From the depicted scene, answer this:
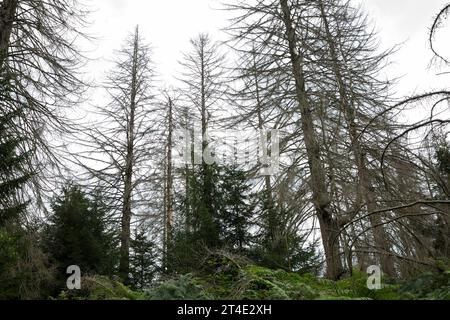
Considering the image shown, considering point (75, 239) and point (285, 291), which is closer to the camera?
point (285, 291)

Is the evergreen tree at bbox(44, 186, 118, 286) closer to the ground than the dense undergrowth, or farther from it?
farther from it

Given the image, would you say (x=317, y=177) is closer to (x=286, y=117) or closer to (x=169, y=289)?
(x=286, y=117)

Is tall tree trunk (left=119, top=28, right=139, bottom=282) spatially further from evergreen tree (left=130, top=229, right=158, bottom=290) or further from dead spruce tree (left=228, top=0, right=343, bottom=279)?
dead spruce tree (left=228, top=0, right=343, bottom=279)

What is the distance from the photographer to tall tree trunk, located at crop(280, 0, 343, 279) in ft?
23.6

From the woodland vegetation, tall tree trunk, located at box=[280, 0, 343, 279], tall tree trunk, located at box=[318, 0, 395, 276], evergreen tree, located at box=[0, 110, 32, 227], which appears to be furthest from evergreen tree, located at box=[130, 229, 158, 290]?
tall tree trunk, located at box=[318, 0, 395, 276]

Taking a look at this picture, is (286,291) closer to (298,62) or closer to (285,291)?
(285,291)

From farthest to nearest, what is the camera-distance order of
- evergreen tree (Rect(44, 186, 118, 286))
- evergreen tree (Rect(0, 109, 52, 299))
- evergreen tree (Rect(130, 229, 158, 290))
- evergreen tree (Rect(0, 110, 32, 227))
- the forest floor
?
evergreen tree (Rect(130, 229, 158, 290)) → evergreen tree (Rect(44, 186, 118, 286)) → evergreen tree (Rect(0, 110, 32, 227)) → evergreen tree (Rect(0, 109, 52, 299)) → the forest floor

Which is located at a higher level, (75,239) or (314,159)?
(314,159)

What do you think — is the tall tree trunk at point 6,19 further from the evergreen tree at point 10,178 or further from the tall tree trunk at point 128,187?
the tall tree trunk at point 128,187

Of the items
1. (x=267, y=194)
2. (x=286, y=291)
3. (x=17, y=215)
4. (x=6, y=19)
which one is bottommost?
Result: (x=286, y=291)

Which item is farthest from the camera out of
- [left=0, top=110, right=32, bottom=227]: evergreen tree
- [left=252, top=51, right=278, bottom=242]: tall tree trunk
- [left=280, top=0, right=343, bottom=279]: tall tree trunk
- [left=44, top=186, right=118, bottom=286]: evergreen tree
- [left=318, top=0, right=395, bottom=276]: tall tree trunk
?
[left=44, top=186, right=118, bottom=286]: evergreen tree

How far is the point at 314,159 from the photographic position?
741 cm

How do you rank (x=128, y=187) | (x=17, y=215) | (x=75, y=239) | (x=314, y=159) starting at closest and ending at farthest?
(x=17, y=215) < (x=314, y=159) < (x=75, y=239) < (x=128, y=187)

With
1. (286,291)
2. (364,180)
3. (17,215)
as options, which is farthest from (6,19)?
(286,291)
